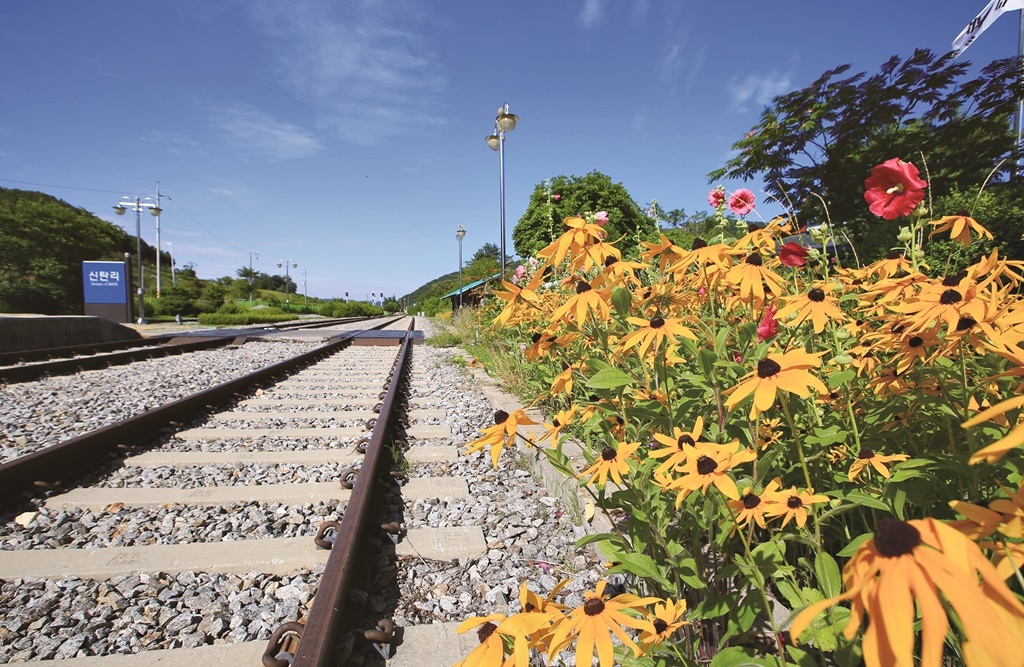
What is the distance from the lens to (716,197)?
100 inches

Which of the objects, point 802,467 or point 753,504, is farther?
point 802,467

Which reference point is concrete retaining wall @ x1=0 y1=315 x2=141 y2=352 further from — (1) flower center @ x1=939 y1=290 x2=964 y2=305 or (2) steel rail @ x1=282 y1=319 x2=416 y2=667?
(1) flower center @ x1=939 y1=290 x2=964 y2=305

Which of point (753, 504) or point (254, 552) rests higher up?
point (753, 504)

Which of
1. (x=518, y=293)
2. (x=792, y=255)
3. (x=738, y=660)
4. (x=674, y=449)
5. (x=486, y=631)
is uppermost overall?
(x=792, y=255)

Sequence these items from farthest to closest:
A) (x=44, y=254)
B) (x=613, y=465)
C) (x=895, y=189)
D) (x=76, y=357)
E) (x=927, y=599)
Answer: (x=44, y=254), (x=76, y=357), (x=895, y=189), (x=613, y=465), (x=927, y=599)

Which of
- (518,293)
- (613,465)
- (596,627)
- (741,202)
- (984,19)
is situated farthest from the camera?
(984,19)

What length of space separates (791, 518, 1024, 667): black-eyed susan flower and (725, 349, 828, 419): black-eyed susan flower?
0.38m

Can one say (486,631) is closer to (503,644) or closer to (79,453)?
(503,644)

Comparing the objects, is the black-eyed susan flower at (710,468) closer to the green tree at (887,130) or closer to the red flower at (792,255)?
the red flower at (792,255)

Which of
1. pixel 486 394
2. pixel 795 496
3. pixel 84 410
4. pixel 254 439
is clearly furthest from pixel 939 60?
pixel 84 410

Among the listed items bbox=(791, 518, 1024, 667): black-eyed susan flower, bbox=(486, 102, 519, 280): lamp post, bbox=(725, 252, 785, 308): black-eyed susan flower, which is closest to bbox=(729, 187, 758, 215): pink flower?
bbox=(725, 252, 785, 308): black-eyed susan flower

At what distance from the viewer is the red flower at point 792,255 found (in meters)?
1.58

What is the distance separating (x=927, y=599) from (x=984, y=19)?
49.1 ft

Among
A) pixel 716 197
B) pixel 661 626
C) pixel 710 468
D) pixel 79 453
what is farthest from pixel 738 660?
pixel 79 453
